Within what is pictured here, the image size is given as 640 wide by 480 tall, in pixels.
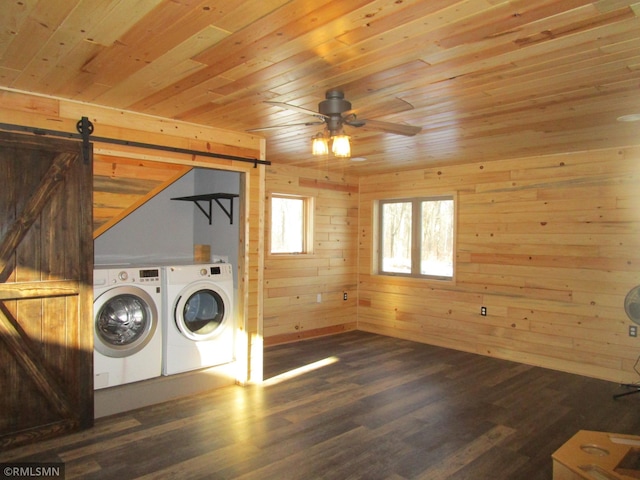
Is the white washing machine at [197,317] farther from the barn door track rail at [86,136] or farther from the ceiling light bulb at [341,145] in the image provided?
the ceiling light bulb at [341,145]

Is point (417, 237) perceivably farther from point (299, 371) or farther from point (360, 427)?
point (360, 427)

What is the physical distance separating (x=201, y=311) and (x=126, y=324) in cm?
67

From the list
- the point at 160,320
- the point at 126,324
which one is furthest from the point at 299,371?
the point at 126,324

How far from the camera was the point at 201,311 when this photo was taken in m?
4.12

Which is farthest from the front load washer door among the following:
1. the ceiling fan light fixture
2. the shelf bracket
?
the ceiling fan light fixture

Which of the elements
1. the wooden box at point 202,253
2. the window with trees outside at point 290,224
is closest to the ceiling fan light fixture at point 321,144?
the wooden box at point 202,253

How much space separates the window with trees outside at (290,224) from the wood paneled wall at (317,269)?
0.12m

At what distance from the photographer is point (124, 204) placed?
11.6ft

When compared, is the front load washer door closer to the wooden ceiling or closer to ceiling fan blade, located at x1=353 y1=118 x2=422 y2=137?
the wooden ceiling

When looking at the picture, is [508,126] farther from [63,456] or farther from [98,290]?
[63,456]

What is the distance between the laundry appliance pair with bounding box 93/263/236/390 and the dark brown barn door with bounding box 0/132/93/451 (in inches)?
8.8

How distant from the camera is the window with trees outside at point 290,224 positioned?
585cm

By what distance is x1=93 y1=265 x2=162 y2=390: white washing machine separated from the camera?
134 inches

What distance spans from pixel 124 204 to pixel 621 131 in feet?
13.0
